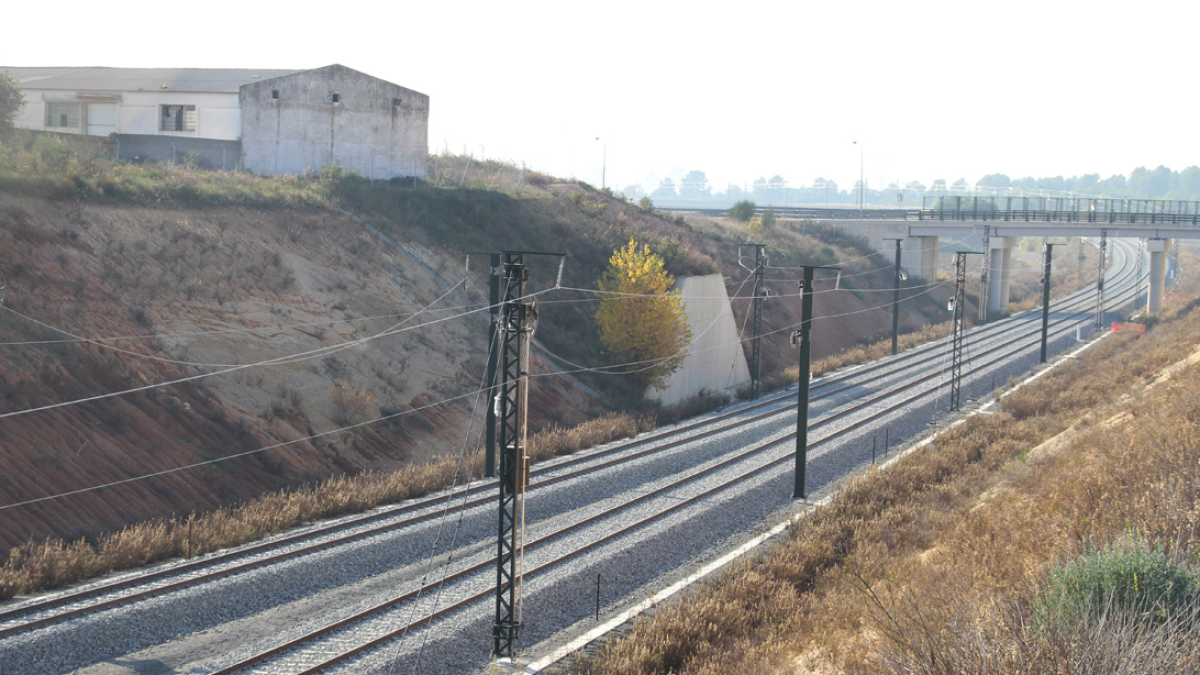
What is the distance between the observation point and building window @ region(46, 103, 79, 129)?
4647 centimetres

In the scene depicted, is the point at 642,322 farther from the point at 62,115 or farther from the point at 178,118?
the point at 62,115

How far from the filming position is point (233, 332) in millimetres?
27141

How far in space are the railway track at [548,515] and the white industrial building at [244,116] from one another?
2445cm

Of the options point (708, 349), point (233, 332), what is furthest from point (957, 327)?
point (233, 332)

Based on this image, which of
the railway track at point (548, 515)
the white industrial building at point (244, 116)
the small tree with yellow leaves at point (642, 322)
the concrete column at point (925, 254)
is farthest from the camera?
the concrete column at point (925, 254)

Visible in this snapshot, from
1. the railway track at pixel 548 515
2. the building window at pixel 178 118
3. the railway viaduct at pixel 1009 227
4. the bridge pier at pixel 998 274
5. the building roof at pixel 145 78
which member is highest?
the building roof at pixel 145 78

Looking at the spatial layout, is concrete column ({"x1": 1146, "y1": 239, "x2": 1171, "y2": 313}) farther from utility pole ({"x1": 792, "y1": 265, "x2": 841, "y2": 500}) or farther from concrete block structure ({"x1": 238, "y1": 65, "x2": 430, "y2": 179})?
utility pole ({"x1": 792, "y1": 265, "x2": 841, "y2": 500})

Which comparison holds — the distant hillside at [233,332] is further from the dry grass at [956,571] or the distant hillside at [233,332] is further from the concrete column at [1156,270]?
the concrete column at [1156,270]

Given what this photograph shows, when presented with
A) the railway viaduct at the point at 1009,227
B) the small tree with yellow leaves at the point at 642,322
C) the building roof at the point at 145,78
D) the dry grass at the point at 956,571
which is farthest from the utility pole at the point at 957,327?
the building roof at the point at 145,78

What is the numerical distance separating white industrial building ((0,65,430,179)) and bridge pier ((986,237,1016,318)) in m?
51.1

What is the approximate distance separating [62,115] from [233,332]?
28368 millimetres

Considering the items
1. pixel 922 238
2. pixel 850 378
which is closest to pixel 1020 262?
pixel 922 238

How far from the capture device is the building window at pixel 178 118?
44500mm

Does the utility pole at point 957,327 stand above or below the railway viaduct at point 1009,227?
below
